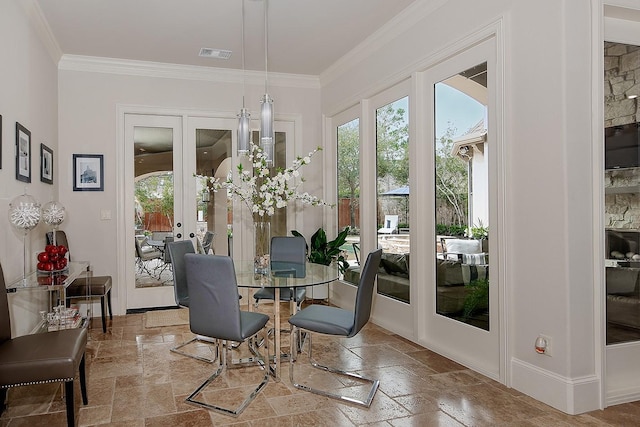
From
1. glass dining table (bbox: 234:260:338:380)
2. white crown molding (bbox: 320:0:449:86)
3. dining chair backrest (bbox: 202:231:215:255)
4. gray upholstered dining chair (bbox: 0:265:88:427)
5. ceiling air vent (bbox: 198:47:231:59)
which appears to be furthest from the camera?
dining chair backrest (bbox: 202:231:215:255)

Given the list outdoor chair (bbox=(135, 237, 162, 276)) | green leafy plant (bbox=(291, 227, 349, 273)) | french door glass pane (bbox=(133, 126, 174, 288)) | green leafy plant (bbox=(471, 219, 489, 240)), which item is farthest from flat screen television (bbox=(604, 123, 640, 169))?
outdoor chair (bbox=(135, 237, 162, 276))

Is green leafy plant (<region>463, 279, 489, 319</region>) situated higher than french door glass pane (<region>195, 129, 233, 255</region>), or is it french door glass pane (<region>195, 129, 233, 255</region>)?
french door glass pane (<region>195, 129, 233, 255</region>)

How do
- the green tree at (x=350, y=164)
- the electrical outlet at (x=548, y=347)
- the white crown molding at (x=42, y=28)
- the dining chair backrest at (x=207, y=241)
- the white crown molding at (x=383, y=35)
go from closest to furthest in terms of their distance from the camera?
the electrical outlet at (x=548, y=347) → the white crown molding at (x=42, y=28) → the white crown molding at (x=383, y=35) → the green tree at (x=350, y=164) → the dining chair backrest at (x=207, y=241)

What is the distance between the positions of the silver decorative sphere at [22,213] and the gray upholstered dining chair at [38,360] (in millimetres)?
680

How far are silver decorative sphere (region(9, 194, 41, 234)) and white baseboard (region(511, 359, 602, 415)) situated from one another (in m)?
3.36

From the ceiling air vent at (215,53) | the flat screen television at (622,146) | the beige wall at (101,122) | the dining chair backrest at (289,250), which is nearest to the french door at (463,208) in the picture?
the flat screen television at (622,146)

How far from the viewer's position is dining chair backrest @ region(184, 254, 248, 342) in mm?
2646

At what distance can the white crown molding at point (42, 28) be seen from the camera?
358 centimetres

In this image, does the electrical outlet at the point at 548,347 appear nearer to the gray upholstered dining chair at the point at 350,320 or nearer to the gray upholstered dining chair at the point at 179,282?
the gray upholstered dining chair at the point at 350,320

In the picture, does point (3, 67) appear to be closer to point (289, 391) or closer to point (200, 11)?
point (200, 11)

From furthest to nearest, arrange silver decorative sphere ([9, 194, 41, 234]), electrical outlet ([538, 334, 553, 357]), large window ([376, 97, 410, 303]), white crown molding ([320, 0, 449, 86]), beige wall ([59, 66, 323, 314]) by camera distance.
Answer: beige wall ([59, 66, 323, 314]) → large window ([376, 97, 410, 303]) → white crown molding ([320, 0, 449, 86]) → silver decorative sphere ([9, 194, 41, 234]) → electrical outlet ([538, 334, 553, 357])

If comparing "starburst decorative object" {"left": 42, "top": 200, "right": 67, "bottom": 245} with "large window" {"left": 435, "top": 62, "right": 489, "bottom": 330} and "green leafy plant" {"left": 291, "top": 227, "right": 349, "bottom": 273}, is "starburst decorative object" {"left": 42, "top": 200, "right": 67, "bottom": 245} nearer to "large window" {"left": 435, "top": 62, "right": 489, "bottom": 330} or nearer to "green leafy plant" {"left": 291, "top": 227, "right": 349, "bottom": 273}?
"green leafy plant" {"left": 291, "top": 227, "right": 349, "bottom": 273}

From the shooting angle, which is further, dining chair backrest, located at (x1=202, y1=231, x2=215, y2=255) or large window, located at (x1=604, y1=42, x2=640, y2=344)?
dining chair backrest, located at (x1=202, y1=231, x2=215, y2=255)

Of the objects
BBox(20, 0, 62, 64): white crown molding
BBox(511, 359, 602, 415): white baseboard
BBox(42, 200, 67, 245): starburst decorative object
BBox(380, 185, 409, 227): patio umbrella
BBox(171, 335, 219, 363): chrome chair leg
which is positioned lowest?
BBox(171, 335, 219, 363): chrome chair leg
